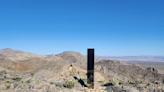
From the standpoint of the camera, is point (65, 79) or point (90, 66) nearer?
point (90, 66)

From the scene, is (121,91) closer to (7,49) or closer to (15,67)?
(15,67)

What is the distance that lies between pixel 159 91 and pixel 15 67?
35.8m

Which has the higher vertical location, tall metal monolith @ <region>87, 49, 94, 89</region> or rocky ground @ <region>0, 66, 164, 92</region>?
tall metal monolith @ <region>87, 49, 94, 89</region>

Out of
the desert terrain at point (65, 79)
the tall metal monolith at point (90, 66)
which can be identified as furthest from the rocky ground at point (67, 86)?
the tall metal monolith at point (90, 66)

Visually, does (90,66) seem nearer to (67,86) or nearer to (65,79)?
(67,86)

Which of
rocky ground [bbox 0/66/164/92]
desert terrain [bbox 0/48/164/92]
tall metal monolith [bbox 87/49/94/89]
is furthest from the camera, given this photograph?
tall metal monolith [bbox 87/49/94/89]

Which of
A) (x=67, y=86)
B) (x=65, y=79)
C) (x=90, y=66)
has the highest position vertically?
(x=90, y=66)

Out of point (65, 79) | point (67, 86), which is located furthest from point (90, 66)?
point (65, 79)

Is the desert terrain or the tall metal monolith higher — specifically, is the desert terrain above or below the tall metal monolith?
below

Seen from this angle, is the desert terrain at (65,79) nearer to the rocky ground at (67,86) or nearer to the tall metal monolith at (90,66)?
the rocky ground at (67,86)

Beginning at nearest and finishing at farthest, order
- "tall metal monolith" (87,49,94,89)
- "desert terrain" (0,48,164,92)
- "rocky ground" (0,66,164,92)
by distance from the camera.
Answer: "rocky ground" (0,66,164,92) < "desert terrain" (0,48,164,92) < "tall metal monolith" (87,49,94,89)

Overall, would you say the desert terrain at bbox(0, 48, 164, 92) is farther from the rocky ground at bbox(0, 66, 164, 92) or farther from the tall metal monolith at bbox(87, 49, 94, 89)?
the tall metal monolith at bbox(87, 49, 94, 89)

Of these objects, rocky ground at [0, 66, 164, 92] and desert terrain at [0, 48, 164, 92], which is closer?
rocky ground at [0, 66, 164, 92]

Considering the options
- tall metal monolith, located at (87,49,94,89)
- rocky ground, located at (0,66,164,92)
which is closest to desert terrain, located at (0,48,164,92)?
rocky ground, located at (0,66,164,92)
